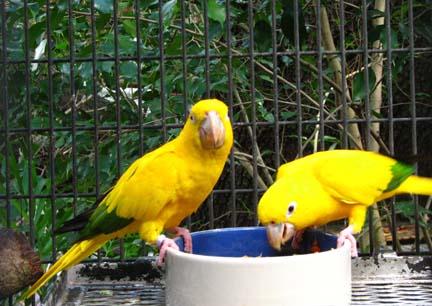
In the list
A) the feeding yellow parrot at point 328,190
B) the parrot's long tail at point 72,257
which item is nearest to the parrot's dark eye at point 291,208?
the feeding yellow parrot at point 328,190

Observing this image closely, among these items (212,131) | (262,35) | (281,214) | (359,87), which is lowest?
(281,214)

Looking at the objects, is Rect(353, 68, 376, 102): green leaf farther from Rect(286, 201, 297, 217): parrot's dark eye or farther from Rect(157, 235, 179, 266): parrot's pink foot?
Rect(157, 235, 179, 266): parrot's pink foot

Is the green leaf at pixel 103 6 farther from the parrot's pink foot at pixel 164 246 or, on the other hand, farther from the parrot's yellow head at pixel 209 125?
the parrot's pink foot at pixel 164 246

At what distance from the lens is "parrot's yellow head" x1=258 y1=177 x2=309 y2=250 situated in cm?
200

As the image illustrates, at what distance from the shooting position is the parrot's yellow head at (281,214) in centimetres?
200

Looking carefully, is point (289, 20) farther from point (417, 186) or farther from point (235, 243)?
point (235, 243)

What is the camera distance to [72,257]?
2359 mm

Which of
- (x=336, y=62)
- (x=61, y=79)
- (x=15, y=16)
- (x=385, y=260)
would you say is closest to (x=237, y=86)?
(x=336, y=62)

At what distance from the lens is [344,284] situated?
179 cm

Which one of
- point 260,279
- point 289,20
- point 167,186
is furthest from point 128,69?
point 260,279

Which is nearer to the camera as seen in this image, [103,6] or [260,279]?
[260,279]

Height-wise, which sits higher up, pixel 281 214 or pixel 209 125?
pixel 209 125

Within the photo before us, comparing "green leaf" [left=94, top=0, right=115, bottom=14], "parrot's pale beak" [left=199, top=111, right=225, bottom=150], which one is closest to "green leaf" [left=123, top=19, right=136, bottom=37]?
"green leaf" [left=94, top=0, right=115, bottom=14]

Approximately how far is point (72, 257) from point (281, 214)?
0.71m
